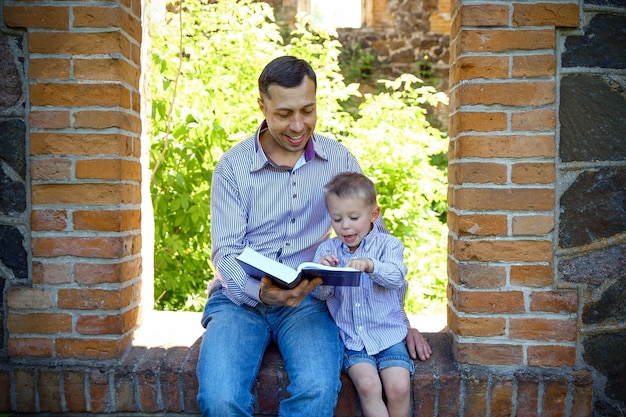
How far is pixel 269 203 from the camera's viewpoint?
2.32 m

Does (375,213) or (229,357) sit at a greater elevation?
(375,213)

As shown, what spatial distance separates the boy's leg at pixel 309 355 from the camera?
1974mm

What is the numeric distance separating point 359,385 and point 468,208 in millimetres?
805

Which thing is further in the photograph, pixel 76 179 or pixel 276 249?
pixel 276 249

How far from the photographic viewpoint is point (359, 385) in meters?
2.09

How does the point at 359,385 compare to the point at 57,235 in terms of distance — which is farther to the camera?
the point at 57,235

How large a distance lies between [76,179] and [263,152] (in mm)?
756

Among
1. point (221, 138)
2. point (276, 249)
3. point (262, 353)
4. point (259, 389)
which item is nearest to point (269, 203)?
point (276, 249)

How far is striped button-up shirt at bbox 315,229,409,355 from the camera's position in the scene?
2.18 m

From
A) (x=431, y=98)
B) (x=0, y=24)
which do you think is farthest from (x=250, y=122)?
(x=0, y=24)

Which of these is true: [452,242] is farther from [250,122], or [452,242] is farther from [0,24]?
[250,122]

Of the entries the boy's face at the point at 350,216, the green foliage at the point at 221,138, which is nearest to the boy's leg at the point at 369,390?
the boy's face at the point at 350,216

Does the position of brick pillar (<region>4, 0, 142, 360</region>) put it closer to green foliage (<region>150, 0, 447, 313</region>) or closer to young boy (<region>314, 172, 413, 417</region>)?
young boy (<region>314, 172, 413, 417</region>)

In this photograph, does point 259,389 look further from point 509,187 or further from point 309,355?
point 509,187
